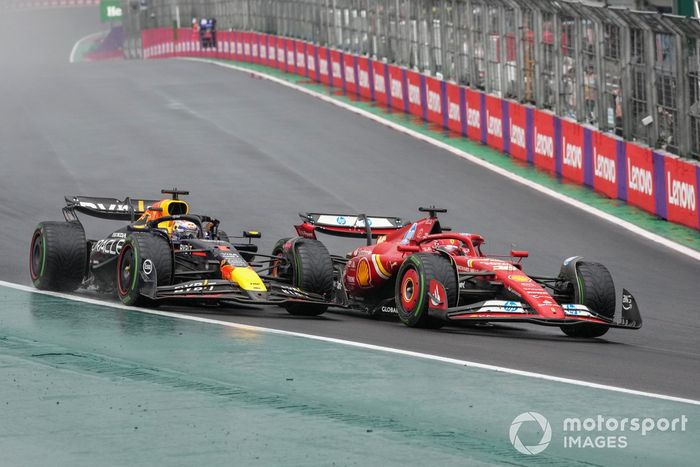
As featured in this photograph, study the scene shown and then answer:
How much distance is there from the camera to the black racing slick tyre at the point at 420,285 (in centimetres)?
1311

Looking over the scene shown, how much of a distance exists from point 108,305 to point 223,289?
1.45 metres

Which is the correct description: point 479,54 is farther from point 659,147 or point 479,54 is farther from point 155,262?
point 155,262

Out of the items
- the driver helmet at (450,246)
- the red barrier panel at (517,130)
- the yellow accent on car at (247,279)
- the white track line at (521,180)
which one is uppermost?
the driver helmet at (450,246)

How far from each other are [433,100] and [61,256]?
63.4ft

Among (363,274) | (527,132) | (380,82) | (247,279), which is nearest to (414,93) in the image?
(380,82)

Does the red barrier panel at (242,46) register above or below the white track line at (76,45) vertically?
above

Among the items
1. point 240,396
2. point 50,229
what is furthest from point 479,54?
point 240,396

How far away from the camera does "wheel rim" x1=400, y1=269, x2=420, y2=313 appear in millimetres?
13444

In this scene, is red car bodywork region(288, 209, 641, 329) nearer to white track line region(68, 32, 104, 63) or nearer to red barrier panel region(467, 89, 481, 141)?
red barrier panel region(467, 89, 481, 141)

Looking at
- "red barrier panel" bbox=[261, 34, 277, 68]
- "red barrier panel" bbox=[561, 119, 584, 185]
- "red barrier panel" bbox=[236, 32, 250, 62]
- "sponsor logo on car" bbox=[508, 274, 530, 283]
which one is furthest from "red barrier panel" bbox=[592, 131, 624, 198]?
"red barrier panel" bbox=[236, 32, 250, 62]

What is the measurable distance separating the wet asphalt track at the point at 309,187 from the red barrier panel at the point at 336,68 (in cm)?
175

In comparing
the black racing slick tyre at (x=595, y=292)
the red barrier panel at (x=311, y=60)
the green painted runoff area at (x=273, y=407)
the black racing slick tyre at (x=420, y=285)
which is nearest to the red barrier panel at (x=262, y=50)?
the red barrier panel at (x=311, y=60)

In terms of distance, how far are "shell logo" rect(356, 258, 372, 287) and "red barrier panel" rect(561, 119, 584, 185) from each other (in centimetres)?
1131

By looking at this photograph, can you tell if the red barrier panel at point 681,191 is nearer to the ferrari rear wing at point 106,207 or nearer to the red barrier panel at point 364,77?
the ferrari rear wing at point 106,207
